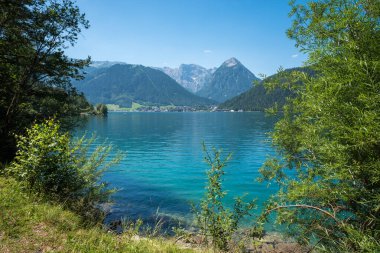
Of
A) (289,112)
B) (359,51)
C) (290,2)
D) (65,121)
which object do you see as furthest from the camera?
(65,121)

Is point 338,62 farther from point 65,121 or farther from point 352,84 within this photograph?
point 65,121

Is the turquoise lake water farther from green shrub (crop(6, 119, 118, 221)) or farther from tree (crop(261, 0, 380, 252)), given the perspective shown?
tree (crop(261, 0, 380, 252))

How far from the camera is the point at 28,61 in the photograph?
62.1 ft

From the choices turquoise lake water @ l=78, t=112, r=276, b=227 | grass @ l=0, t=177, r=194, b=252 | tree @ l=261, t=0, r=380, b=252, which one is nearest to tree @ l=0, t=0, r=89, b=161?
turquoise lake water @ l=78, t=112, r=276, b=227

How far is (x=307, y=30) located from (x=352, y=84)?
3.66 meters

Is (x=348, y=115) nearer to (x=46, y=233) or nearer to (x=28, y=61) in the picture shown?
(x=46, y=233)

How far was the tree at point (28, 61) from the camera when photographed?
17.1 m

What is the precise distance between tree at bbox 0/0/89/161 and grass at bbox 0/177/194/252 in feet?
33.2

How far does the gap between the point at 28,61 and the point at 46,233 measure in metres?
15.9

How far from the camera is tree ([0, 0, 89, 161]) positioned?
673 inches

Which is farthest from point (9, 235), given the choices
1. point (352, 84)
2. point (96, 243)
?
point (352, 84)

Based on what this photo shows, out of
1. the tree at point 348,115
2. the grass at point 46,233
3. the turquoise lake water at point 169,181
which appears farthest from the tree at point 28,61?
the tree at point 348,115

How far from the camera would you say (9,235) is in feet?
24.1

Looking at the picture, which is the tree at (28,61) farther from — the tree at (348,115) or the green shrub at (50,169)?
the tree at (348,115)
